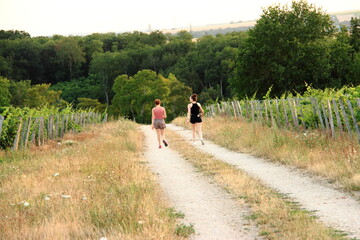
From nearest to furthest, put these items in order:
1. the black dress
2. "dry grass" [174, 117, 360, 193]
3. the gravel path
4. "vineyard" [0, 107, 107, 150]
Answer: the gravel path
"dry grass" [174, 117, 360, 193]
the black dress
"vineyard" [0, 107, 107, 150]

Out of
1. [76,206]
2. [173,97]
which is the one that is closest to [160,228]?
[76,206]

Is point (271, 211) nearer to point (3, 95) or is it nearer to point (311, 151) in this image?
point (311, 151)

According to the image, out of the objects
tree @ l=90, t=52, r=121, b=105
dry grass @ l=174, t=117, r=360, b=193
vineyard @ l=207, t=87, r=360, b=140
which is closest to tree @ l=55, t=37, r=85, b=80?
tree @ l=90, t=52, r=121, b=105

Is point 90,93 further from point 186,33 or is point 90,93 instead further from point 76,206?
point 76,206

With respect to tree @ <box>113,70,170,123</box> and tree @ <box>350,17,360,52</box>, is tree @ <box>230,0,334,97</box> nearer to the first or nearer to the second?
tree @ <box>350,17,360,52</box>

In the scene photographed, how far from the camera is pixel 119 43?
536 ft

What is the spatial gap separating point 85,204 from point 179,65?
119 meters

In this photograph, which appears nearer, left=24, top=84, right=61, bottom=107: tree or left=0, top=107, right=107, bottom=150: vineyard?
left=0, top=107, right=107, bottom=150: vineyard

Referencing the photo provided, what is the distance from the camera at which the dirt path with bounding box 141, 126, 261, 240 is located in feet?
23.4

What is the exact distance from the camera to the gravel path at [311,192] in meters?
7.52

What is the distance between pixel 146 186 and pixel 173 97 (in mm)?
88003

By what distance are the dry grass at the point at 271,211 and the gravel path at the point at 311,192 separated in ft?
0.93

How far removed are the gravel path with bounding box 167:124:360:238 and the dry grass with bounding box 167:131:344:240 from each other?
28 cm

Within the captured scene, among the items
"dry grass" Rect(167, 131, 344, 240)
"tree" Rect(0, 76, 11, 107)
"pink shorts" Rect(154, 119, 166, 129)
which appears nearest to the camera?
"dry grass" Rect(167, 131, 344, 240)
